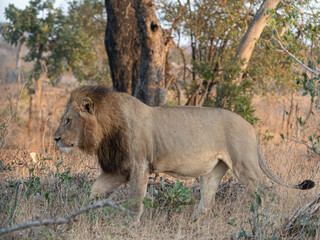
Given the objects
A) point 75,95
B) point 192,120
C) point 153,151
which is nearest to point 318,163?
point 192,120

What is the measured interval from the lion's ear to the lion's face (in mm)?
89

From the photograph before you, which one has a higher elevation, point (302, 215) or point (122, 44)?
point (122, 44)

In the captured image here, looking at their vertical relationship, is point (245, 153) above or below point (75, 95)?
below

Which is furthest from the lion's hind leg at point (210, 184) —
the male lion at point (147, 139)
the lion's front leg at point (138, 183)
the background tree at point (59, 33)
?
the background tree at point (59, 33)

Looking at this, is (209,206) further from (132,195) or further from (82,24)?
(82,24)

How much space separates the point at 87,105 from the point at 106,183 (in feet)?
2.98

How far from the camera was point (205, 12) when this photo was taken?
10.3 m

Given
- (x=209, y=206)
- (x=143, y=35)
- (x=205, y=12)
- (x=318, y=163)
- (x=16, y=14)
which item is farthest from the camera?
(x=16, y=14)

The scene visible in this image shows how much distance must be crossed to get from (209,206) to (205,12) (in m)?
6.14

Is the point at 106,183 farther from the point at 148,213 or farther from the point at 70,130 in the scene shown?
the point at 70,130

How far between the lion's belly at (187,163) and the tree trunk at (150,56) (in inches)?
115

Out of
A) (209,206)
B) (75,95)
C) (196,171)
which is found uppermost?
(75,95)

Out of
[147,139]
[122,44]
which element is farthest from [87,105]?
[122,44]

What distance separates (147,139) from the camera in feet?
15.4
